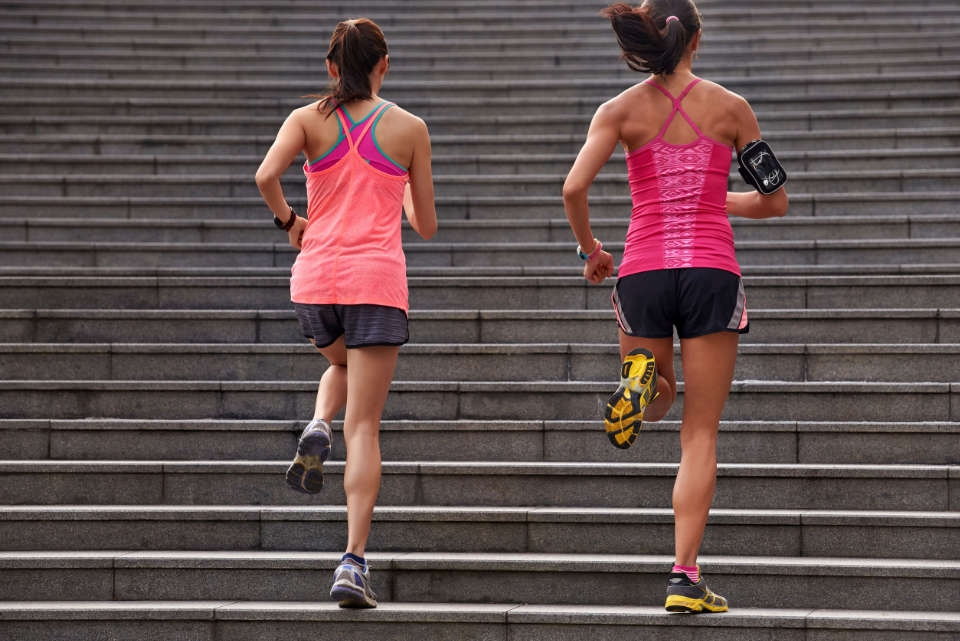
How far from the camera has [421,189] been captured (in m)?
4.39

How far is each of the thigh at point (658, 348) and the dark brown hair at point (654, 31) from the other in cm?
94

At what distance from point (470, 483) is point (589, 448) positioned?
2.03 feet

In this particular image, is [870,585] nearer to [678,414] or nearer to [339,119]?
[678,414]

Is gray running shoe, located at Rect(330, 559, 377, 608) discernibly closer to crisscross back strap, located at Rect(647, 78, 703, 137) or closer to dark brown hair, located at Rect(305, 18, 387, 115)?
dark brown hair, located at Rect(305, 18, 387, 115)

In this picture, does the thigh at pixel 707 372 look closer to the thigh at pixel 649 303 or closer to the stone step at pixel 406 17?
the thigh at pixel 649 303

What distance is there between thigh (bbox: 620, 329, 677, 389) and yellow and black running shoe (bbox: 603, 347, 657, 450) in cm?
12

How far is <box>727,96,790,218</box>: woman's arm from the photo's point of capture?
13.4 feet

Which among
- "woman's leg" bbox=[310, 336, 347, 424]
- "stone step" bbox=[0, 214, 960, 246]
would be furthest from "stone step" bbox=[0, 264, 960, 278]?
"woman's leg" bbox=[310, 336, 347, 424]

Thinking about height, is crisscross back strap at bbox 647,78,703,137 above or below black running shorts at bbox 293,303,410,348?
above

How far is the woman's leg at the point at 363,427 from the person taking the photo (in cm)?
422

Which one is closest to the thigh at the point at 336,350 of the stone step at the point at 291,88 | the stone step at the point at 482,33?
the stone step at the point at 291,88

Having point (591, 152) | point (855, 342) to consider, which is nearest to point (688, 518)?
point (591, 152)

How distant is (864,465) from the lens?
17.1ft

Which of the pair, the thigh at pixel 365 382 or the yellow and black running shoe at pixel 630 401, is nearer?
the yellow and black running shoe at pixel 630 401
